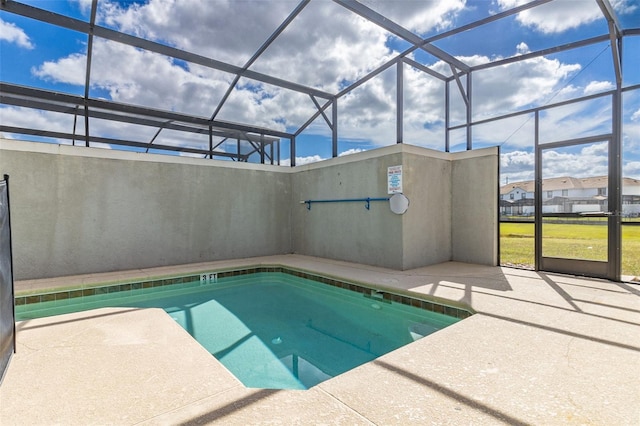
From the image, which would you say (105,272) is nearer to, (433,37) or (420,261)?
(420,261)

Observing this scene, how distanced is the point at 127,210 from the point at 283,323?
158 inches

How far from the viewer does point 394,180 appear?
5746 millimetres

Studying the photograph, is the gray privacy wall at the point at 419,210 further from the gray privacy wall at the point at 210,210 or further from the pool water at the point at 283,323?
the pool water at the point at 283,323

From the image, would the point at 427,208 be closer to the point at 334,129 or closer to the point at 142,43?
the point at 334,129

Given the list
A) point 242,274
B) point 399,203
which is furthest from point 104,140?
point 399,203

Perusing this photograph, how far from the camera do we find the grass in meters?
4.61

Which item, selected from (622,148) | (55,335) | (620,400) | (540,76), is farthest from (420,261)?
(55,335)

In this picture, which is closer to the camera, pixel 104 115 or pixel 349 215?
pixel 349 215

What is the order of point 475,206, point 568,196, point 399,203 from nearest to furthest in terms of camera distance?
point 568,196 < point 399,203 < point 475,206

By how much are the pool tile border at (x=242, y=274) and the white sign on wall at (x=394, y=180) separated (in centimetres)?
186

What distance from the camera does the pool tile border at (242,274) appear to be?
12.5 ft

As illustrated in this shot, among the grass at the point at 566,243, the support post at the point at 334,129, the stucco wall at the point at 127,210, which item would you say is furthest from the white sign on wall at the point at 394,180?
the stucco wall at the point at 127,210

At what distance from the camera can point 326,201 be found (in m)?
7.20

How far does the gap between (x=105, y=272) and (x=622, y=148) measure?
8410mm
